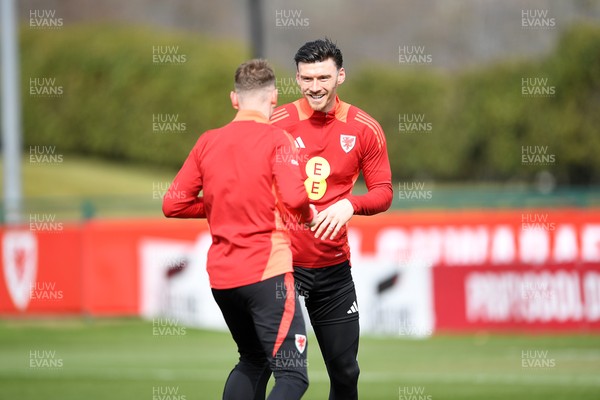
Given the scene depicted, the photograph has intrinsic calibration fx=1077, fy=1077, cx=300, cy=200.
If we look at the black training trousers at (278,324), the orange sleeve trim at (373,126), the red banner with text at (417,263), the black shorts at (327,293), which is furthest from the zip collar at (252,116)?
the red banner with text at (417,263)

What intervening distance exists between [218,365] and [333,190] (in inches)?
280

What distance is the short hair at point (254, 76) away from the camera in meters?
5.73

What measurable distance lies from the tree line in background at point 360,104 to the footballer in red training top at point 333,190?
2903 cm

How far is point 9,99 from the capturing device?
20688mm

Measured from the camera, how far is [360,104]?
133 ft

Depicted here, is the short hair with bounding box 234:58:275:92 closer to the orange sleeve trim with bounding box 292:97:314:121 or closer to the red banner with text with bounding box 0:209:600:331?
the orange sleeve trim with bounding box 292:97:314:121

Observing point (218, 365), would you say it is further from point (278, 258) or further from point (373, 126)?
point (278, 258)

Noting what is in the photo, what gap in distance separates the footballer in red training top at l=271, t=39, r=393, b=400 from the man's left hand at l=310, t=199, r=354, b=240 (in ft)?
1.32

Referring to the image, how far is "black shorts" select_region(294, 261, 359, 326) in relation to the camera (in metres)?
6.59

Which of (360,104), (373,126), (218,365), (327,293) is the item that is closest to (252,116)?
(373,126)

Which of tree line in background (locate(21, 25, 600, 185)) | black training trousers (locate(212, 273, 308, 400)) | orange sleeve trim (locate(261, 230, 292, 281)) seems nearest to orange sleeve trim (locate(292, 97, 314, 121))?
orange sleeve trim (locate(261, 230, 292, 281))

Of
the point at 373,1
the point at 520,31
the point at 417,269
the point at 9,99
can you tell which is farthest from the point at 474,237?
the point at 373,1

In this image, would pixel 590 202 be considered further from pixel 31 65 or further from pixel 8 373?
pixel 31 65

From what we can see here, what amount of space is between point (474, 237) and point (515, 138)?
2191 centimetres
